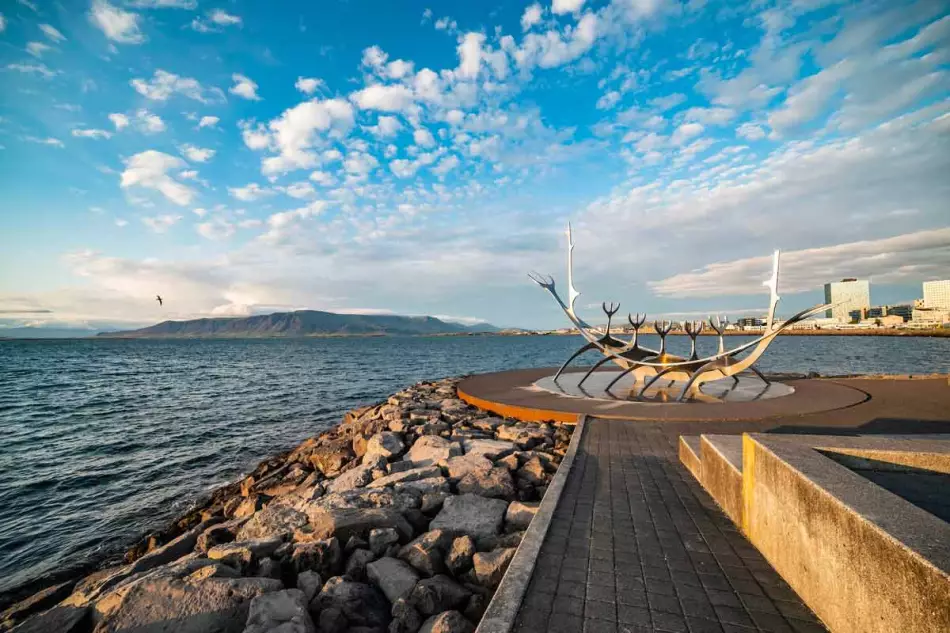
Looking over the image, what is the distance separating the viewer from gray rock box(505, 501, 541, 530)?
5.13 m

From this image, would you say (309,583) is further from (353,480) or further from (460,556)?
(353,480)

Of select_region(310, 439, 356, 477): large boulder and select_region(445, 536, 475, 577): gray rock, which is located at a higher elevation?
select_region(445, 536, 475, 577): gray rock

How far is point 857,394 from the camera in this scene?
38.4ft

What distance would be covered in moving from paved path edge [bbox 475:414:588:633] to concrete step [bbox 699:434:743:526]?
1.74m

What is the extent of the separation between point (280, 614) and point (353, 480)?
13.2ft

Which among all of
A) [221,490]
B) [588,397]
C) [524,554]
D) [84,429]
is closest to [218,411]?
[84,429]

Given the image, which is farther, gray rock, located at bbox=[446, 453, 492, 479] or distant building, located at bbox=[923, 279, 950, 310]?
distant building, located at bbox=[923, 279, 950, 310]

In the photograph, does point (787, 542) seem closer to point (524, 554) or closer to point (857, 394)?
point (524, 554)

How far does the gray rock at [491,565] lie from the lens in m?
4.06

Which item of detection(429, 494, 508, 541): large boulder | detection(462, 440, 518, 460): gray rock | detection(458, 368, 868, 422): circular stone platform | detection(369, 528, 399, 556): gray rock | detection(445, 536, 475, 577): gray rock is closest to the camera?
detection(445, 536, 475, 577): gray rock

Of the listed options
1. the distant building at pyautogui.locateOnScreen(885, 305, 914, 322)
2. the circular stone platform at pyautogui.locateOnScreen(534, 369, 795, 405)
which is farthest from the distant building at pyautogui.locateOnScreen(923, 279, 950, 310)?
the circular stone platform at pyautogui.locateOnScreen(534, 369, 795, 405)

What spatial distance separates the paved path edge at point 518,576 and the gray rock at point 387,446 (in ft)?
14.2

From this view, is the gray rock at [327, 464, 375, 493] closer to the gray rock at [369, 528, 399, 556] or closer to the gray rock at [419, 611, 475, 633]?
the gray rock at [369, 528, 399, 556]

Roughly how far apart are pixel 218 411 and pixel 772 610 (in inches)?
919
